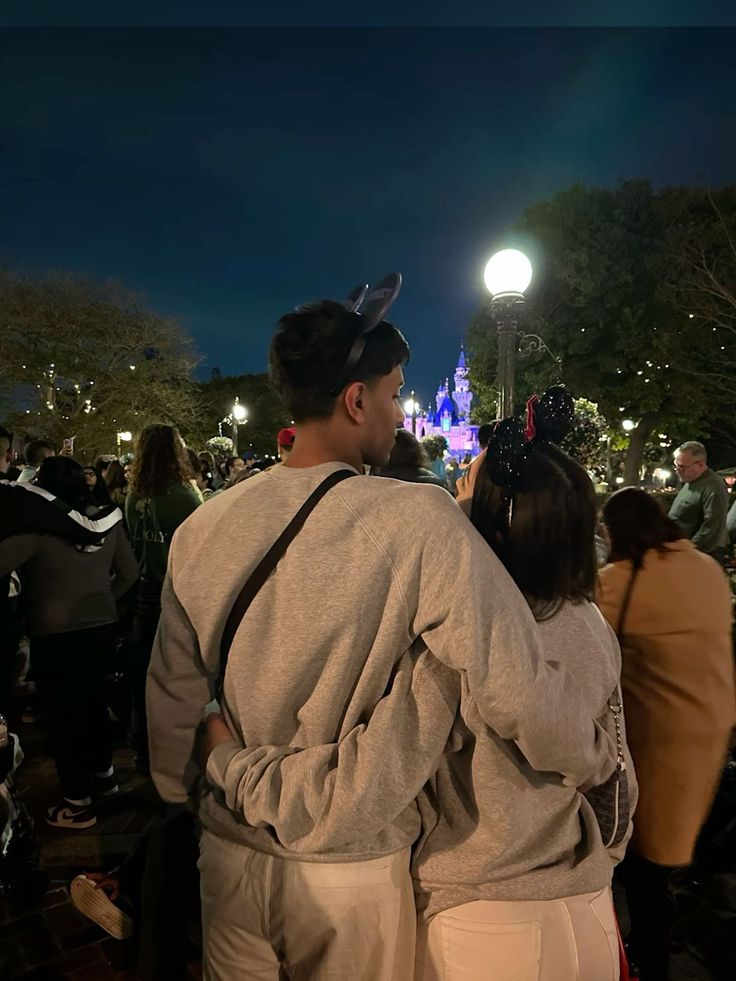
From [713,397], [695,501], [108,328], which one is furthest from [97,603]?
[713,397]

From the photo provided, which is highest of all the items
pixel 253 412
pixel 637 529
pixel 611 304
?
pixel 611 304

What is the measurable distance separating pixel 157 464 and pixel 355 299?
137 inches

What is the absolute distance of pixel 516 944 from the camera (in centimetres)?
135

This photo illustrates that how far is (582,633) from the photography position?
1.54 m

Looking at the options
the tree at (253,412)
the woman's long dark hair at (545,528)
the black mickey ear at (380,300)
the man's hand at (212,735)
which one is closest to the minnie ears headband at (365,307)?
the black mickey ear at (380,300)

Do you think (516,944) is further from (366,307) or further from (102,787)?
(102,787)

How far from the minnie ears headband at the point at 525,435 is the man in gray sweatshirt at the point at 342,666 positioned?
0.37 m

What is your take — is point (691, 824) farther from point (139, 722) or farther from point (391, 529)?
point (139, 722)

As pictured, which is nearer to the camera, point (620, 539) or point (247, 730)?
point (247, 730)

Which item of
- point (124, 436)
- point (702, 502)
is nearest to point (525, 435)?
point (702, 502)

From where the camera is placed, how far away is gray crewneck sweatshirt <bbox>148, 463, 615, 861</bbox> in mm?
1188

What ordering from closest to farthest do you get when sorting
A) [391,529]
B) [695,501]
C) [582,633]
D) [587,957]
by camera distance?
[391,529], [587,957], [582,633], [695,501]

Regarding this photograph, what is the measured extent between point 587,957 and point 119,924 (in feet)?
5.32

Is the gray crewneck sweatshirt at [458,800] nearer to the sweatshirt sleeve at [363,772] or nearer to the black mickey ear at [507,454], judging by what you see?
the sweatshirt sleeve at [363,772]
